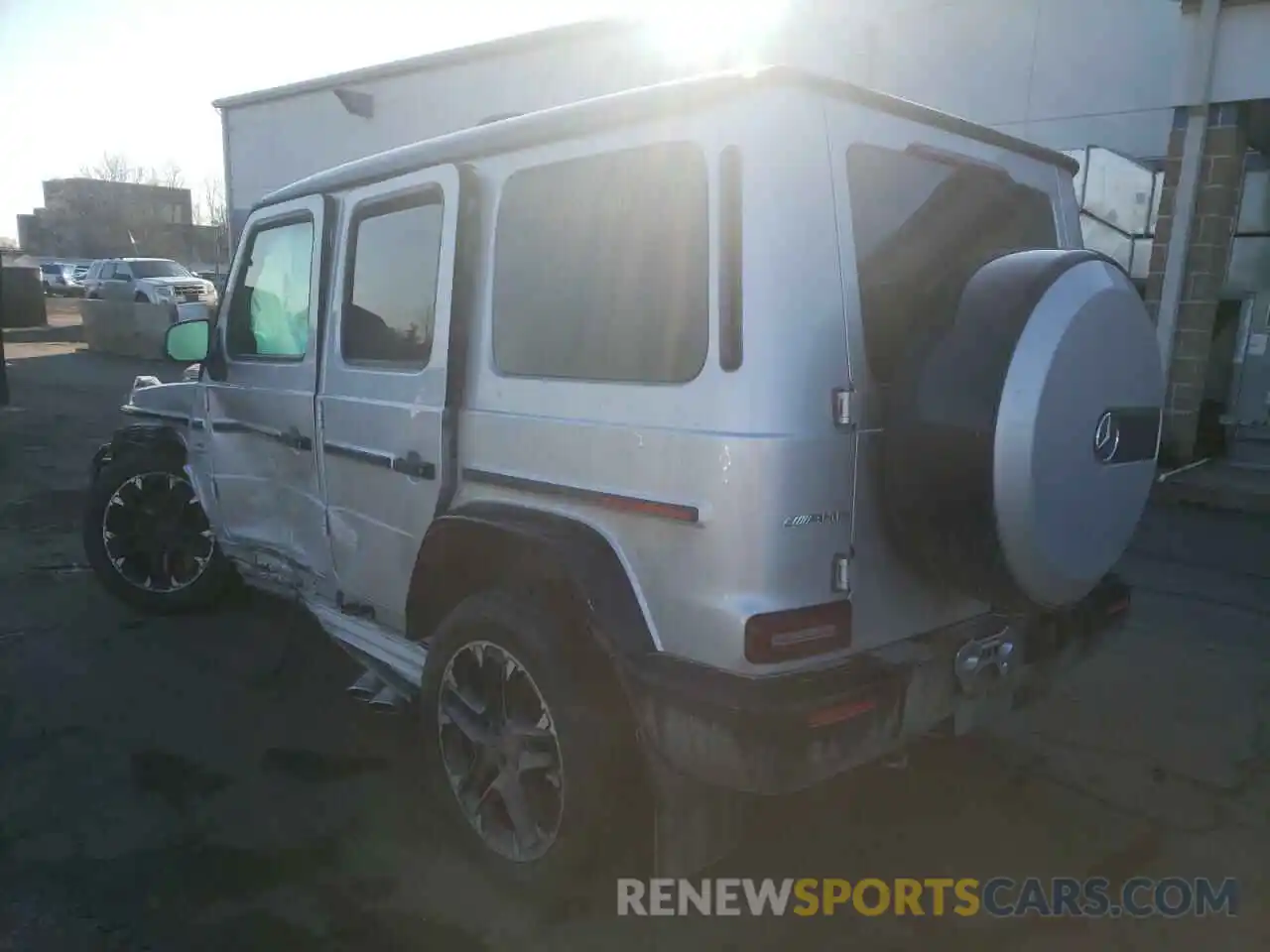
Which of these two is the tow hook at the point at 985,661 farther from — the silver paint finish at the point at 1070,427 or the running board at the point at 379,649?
the running board at the point at 379,649

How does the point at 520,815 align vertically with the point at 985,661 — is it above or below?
below

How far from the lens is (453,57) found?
49.8 ft

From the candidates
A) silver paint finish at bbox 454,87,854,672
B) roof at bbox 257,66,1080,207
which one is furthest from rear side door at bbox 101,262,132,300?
silver paint finish at bbox 454,87,854,672

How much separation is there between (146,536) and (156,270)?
24.3 metres

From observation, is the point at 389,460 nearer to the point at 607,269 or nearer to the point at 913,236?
the point at 607,269

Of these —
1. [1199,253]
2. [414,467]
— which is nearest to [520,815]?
[414,467]

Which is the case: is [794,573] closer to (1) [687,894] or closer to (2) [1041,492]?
(2) [1041,492]

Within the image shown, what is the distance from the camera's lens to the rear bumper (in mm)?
2131

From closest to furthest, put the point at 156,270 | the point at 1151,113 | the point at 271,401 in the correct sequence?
the point at 271,401 < the point at 1151,113 < the point at 156,270

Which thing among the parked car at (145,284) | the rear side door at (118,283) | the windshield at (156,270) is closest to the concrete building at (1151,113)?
the parked car at (145,284)

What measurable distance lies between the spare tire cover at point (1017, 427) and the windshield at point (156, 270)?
27.7 meters

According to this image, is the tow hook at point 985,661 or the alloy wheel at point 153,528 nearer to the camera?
the tow hook at point 985,661

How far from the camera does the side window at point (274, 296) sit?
12.4 feet

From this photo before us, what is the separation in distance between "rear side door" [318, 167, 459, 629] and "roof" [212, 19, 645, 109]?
10884 millimetres
